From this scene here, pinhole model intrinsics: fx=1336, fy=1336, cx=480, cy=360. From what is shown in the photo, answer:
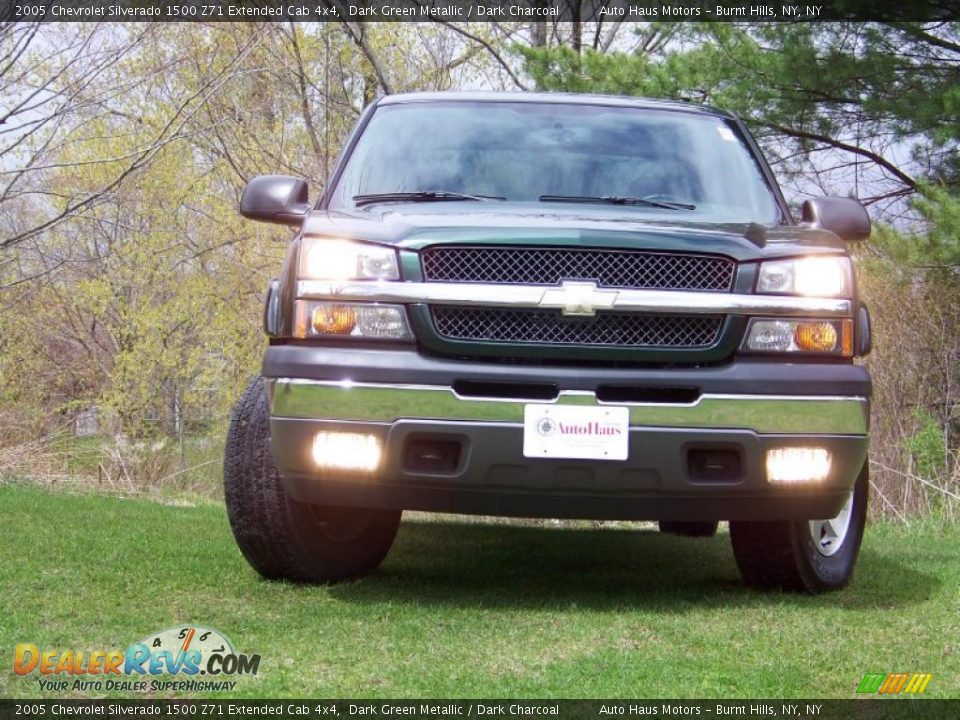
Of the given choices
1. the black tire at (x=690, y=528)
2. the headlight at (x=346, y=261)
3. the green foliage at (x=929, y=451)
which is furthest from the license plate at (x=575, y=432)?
the green foliage at (x=929, y=451)

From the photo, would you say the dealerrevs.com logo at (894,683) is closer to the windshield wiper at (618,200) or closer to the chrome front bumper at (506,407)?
the chrome front bumper at (506,407)

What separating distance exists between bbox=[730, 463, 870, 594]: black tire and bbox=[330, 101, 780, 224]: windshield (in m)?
1.17

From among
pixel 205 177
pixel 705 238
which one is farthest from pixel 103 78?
pixel 205 177

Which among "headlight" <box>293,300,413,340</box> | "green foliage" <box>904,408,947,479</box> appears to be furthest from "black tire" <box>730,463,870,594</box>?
"green foliage" <box>904,408,947,479</box>

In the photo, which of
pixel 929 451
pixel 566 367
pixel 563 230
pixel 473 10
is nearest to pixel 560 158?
pixel 563 230

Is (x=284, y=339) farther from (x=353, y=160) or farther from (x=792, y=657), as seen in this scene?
(x=792, y=657)

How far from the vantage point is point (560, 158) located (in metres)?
5.36

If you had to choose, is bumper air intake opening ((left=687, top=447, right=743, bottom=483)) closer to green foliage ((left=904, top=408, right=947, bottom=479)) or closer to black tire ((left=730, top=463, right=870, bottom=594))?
black tire ((left=730, top=463, right=870, bottom=594))

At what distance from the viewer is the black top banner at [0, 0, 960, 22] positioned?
8.84 metres

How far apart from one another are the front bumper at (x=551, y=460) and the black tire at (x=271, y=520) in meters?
0.45

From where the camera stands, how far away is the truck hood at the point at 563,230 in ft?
14.2

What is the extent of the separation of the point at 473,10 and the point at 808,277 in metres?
17.3

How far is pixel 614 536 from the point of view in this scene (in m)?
7.47

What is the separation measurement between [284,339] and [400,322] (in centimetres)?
47
